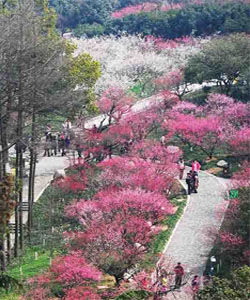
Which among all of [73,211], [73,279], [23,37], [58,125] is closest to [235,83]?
[58,125]

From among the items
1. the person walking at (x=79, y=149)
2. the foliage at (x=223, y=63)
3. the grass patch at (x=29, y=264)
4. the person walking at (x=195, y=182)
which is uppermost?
the foliage at (x=223, y=63)

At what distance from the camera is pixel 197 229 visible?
24312 mm

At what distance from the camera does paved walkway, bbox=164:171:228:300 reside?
21.5 meters

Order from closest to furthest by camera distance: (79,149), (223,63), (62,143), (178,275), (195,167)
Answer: (178,275) → (195,167) → (79,149) → (62,143) → (223,63)

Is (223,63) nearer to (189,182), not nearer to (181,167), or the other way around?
(181,167)

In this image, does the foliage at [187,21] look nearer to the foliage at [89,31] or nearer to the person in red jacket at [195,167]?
the foliage at [89,31]

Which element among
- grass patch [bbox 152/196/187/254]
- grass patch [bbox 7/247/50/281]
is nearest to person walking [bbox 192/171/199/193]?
grass patch [bbox 152/196/187/254]

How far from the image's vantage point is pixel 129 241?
21.3m

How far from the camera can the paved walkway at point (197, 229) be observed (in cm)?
2153

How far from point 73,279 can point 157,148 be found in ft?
39.9

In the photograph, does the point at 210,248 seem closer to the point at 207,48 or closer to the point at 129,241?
the point at 129,241

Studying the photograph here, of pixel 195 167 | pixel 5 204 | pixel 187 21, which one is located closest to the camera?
pixel 5 204

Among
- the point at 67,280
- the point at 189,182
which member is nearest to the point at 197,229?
the point at 189,182

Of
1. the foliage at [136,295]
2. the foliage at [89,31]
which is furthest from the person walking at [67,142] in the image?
the foliage at [89,31]
